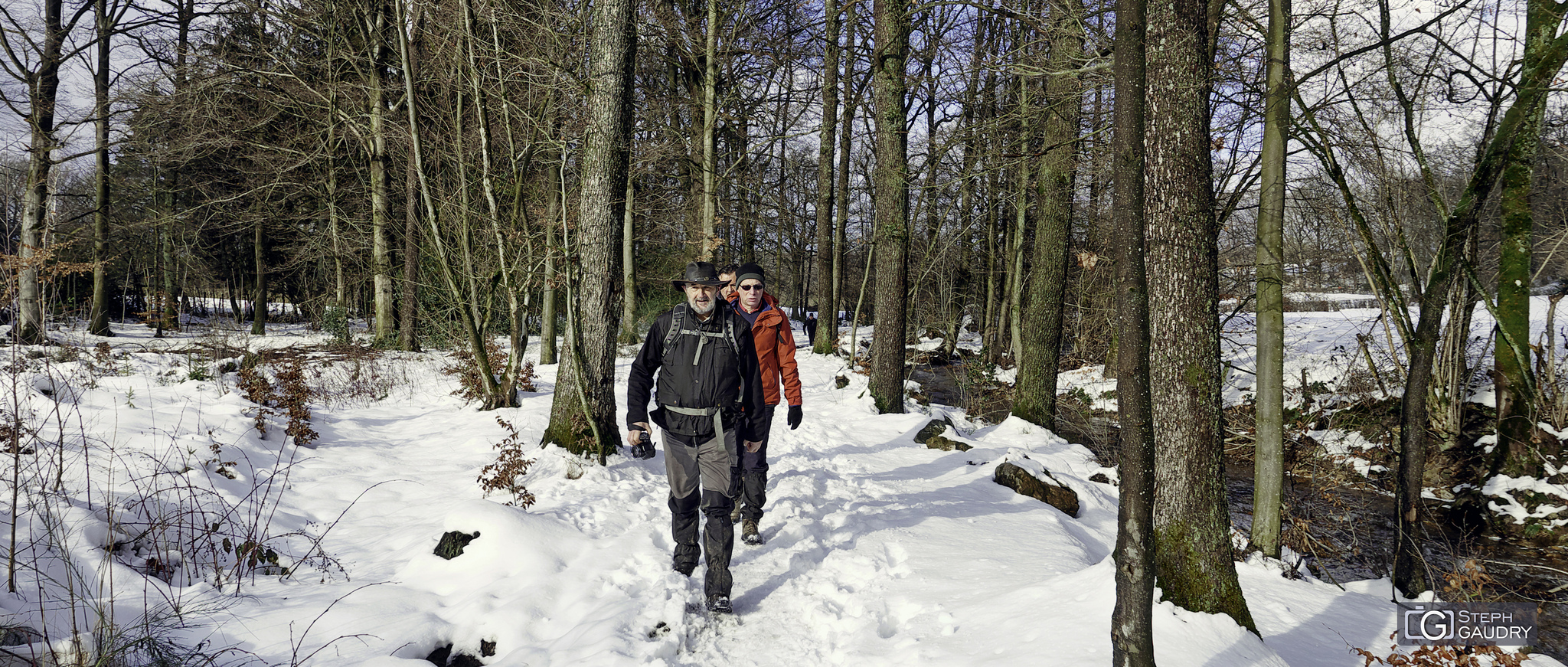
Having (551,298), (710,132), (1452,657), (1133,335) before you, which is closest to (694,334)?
(1133,335)

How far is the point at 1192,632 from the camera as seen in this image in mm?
3322

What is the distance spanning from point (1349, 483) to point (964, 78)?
781 cm

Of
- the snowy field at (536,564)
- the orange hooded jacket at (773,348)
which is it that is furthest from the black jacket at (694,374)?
the snowy field at (536,564)

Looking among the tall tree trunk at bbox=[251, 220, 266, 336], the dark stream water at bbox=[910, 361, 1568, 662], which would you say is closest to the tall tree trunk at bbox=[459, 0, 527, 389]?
the dark stream water at bbox=[910, 361, 1568, 662]

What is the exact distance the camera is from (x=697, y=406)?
406cm

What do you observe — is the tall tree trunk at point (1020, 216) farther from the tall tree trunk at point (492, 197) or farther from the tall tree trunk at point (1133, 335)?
the tall tree trunk at point (492, 197)

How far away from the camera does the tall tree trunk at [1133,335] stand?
8.23 feet

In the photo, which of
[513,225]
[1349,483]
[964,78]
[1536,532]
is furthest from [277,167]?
[1536,532]

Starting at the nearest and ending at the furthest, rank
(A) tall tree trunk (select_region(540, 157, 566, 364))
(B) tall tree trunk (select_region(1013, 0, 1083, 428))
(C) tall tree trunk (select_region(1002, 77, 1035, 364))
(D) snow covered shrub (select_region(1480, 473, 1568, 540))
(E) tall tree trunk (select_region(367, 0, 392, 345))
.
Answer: (D) snow covered shrub (select_region(1480, 473, 1568, 540)) < (B) tall tree trunk (select_region(1013, 0, 1083, 428)) < (C) tall tree trunk (select_region(1002, 77, 1035, 364)) < (A) tall tree trunk (select_region(540, 157, 566, 364)) < (E) tall tree trunk (select_region(367, 0, 392, 345))

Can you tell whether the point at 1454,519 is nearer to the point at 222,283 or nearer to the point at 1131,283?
the point at 1131,283

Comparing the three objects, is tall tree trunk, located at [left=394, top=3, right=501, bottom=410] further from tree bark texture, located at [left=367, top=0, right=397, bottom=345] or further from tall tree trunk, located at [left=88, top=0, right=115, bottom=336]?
tall tree trunk, located at [left=88, top=0, right=115, bottom=336]

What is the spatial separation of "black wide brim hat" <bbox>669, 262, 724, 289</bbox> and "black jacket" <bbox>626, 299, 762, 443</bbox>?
16cm

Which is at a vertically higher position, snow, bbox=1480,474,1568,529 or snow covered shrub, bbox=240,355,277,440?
snow covered shrub, bbox=240,355,277,440

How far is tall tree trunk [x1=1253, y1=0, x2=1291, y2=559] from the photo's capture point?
4.93m
